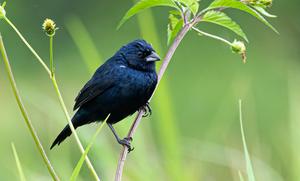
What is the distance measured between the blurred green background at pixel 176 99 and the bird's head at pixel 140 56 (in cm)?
21

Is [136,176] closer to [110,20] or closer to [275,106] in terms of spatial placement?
[275,106]

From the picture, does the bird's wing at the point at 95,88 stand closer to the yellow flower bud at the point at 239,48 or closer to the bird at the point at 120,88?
the bird at the point at 120,88

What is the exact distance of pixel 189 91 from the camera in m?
7.61

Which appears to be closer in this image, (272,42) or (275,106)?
(275,106)

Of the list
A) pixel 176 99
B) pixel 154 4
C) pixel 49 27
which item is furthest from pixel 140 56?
pixel 176 99

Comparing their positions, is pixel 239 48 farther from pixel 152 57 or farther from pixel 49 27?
pixel 152 57

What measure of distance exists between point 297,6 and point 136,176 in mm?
7785

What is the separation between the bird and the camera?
3.33 meters

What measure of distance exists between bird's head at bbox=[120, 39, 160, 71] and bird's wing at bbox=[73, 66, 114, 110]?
0.12 m

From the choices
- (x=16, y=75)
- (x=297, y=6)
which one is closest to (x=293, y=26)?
(x=297, y=6)

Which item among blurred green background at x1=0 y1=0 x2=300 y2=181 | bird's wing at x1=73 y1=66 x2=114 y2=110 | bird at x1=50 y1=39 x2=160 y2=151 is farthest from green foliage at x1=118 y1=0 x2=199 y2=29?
bird's wing at x1=73 y1=66 x2=114 y2=110

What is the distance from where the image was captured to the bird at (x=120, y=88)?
333 centimetres

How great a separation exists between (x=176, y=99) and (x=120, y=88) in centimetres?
407

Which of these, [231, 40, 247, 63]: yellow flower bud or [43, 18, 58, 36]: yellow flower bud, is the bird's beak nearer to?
[231, 40, 247, 63]: yellow flower bud
